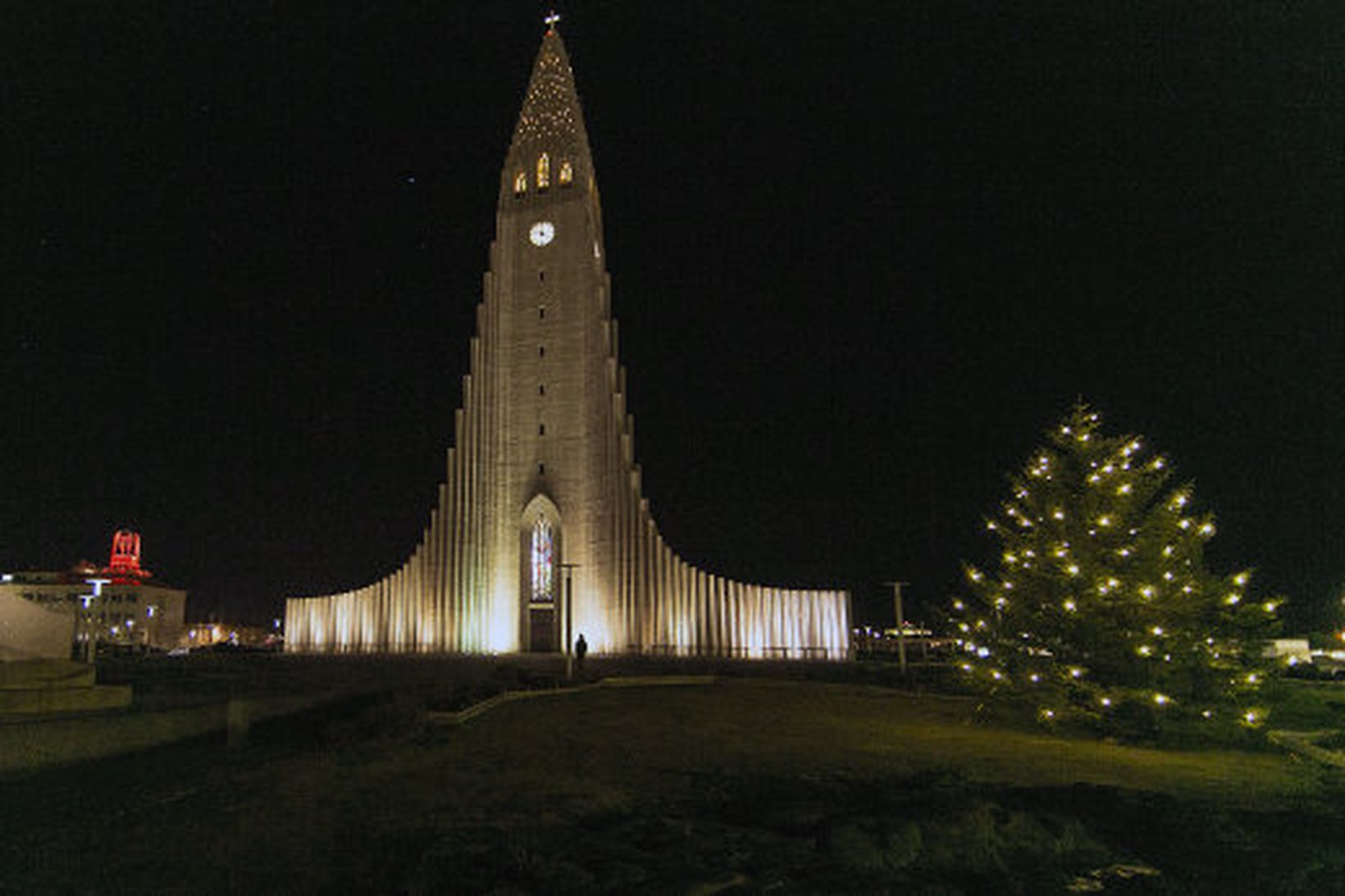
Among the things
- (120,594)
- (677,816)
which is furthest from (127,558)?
(677,816)

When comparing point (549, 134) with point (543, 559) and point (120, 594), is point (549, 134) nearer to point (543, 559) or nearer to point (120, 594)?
point (543, 559)

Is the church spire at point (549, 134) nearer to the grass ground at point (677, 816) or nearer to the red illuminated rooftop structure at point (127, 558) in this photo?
the grass ground at point (677, 816)

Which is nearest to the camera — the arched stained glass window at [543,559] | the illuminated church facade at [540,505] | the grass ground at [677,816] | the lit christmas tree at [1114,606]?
the grass ground at [677,816]

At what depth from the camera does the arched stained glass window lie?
3656 centimetres

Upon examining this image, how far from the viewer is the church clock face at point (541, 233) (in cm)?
3891

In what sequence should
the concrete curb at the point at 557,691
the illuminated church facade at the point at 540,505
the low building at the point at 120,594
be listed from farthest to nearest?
the low building at the point at 120,594 < the illuminated church facade at the point at 540,505 < the concrete curb at the point at 557,691

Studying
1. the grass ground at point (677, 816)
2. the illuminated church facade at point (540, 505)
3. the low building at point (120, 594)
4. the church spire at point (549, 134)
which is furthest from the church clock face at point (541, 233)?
the low building at point (120, 594)

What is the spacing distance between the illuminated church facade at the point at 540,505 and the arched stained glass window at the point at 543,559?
0.22 ft

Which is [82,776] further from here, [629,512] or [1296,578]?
[1296,578]

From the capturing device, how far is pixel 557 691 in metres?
16.0

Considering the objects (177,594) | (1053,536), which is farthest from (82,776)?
(177,594)

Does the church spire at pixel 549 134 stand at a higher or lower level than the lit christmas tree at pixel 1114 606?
higher

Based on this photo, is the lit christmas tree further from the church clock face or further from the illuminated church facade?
the church clock face

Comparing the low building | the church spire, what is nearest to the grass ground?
the church spire
